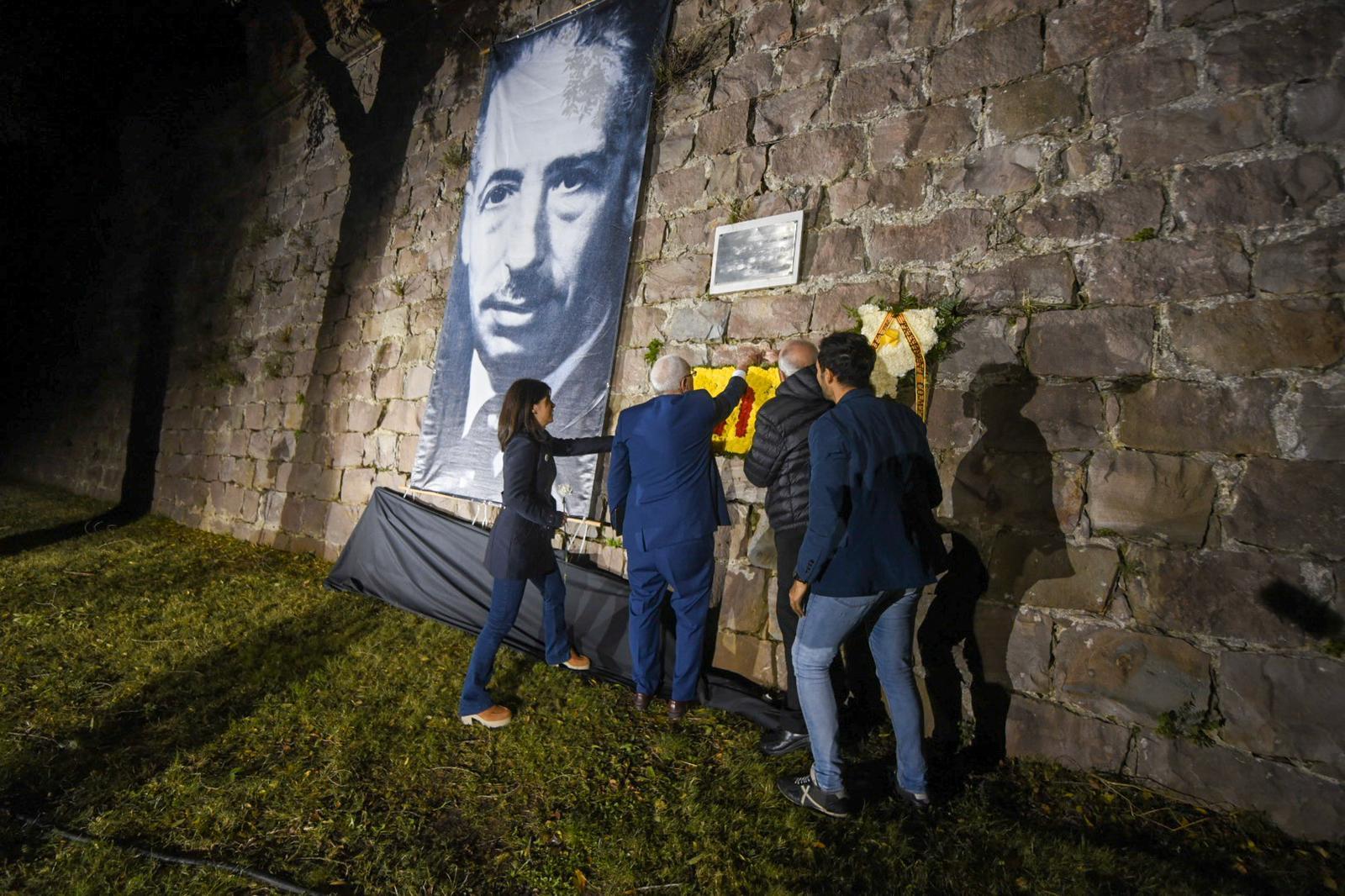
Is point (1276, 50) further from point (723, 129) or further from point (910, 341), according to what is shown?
point (723, 129)

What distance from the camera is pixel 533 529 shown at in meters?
2.89

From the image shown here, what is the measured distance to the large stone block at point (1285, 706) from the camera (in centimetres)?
202

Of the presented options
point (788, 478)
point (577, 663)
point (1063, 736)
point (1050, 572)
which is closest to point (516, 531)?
point (577, 663)

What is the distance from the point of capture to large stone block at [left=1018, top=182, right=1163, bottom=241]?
2516 mm

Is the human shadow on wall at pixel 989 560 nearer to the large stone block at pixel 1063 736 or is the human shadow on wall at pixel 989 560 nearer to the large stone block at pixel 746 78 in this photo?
the large stone block at pixel 1063 736

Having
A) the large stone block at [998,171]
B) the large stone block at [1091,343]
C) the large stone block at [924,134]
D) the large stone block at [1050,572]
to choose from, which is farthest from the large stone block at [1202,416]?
the large stone block at [924,134]

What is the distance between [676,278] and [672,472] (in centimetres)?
162

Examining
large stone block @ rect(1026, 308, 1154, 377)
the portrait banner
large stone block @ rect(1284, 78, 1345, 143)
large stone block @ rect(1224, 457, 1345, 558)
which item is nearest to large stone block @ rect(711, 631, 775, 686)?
the portrait banner

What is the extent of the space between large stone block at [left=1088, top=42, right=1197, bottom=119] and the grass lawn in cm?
276

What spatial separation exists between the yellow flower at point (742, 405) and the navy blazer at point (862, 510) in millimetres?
1308

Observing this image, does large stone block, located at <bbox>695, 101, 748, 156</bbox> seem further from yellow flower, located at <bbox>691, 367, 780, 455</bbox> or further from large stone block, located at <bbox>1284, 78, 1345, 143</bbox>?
large stone block, located at <bbox>1284, 78, 1345, 143</bbox>

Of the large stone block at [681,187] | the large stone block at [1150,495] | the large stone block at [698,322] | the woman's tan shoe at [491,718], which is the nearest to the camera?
the large stone block at [1150,495]

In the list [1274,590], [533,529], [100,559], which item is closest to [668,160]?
[533,529]

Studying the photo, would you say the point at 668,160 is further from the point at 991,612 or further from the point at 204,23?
the point at 204,23
